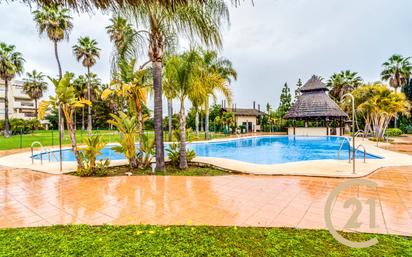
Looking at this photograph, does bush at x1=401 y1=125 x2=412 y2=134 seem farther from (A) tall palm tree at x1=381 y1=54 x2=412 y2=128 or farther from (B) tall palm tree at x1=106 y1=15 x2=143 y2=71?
(B) tall palm tree at x1=106 y1=15 x2=143 y2=71

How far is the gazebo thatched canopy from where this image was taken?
24405 mm

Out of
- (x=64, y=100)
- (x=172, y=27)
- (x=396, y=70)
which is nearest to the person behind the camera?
(x=172, y=27)

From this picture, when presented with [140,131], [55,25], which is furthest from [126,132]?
[55,25]

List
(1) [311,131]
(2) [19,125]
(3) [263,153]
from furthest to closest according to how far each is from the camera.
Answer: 1. (2) [19,125]
2. (1) [311,131]
3. (3) [263,153]

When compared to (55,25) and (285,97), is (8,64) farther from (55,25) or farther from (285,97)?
(285,97)

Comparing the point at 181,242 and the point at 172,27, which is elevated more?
the point at 172,27

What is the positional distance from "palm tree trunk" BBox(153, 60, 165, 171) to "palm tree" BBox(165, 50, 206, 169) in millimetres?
793

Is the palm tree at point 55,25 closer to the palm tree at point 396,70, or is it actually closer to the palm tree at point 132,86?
the palm tree at point 132,86

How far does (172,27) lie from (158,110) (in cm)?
269

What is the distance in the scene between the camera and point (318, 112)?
985 inches

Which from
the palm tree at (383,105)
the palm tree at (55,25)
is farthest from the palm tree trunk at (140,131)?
the palm tree at (55,25)

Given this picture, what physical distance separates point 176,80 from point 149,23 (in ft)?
6.99

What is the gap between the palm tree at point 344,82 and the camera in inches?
1153

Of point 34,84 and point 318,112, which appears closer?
point 318,112
